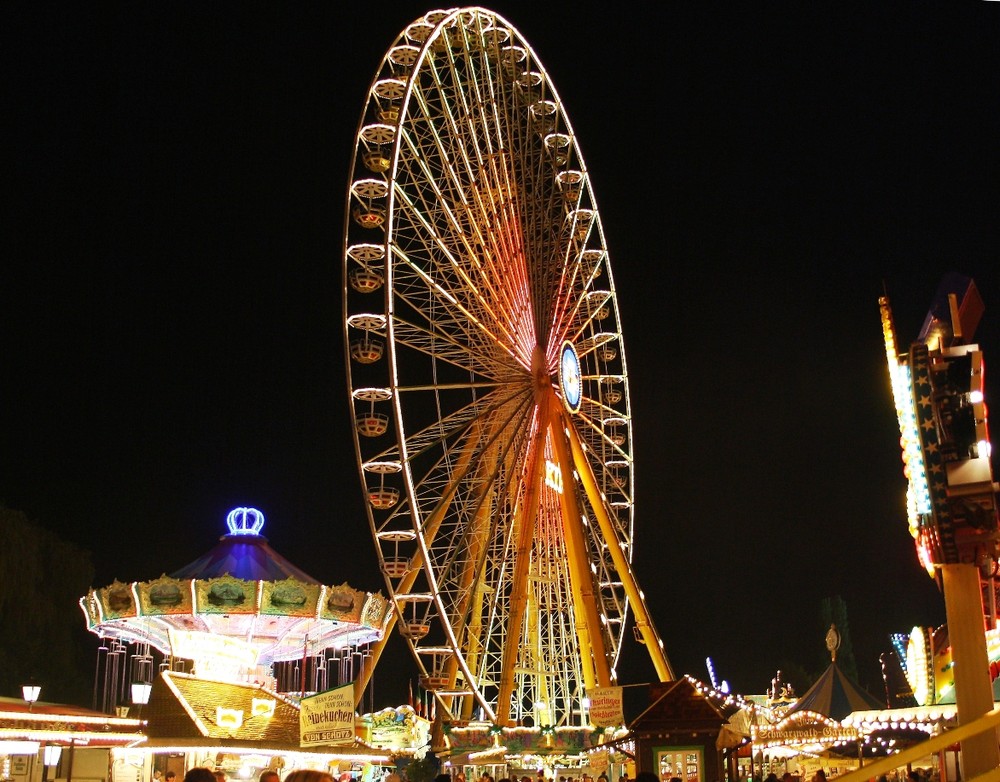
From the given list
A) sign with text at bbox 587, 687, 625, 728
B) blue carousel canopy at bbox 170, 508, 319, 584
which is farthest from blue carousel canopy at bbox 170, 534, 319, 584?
sign with text at bbox 587, 687, 625, 728

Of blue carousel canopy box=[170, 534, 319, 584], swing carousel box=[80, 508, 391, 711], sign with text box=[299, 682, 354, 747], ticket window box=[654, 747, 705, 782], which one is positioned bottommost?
ticket window box=[654, 747, 705, 782]

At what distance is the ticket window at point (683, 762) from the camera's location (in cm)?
1579

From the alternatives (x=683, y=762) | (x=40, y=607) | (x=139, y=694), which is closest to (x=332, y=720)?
(x=683, y=762)

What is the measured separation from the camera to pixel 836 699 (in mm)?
28719

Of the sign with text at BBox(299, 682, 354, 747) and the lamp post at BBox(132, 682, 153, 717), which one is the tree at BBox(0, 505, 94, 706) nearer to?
the lamp post at BBox(132, 682, 153, 717)

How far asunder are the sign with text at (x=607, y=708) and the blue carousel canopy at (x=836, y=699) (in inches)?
313

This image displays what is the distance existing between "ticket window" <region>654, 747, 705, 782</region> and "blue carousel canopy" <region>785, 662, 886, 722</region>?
12835 mm

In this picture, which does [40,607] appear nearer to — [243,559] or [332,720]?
[243,559]

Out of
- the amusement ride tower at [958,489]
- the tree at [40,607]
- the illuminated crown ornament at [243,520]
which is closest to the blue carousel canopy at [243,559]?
the illuminated crown ornament at [243,520]

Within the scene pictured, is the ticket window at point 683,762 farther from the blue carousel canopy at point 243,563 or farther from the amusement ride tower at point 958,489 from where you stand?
the blue carousel canopy at point 243,563

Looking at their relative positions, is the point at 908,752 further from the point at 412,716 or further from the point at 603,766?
the point at 412,716

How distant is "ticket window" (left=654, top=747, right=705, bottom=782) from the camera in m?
15.8

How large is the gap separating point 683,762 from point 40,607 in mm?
25038

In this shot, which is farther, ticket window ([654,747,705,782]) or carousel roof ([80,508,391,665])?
carousel roof ([80,508,391,665])
